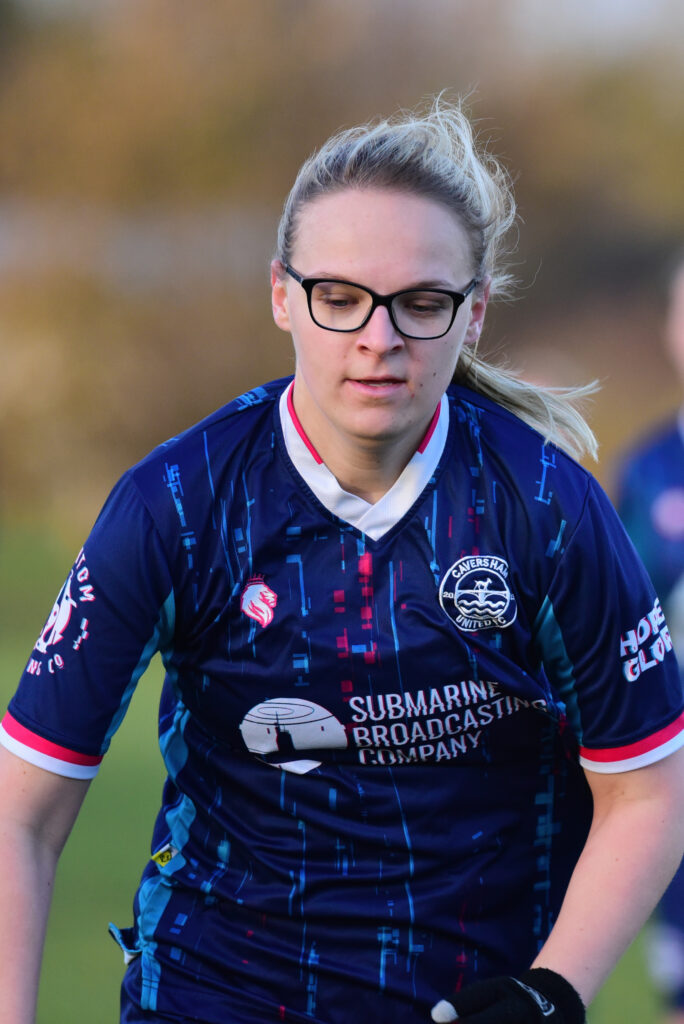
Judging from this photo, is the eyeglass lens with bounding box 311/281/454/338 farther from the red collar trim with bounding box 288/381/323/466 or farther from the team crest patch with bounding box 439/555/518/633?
the team crest patch with bounding box 439/555/518/633

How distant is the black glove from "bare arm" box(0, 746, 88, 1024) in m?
0.57

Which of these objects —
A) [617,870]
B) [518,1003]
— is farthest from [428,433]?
[518,1003]

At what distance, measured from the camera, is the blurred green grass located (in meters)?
3.61

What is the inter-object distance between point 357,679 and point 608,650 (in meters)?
0.37

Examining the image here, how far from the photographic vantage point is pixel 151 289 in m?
11.1

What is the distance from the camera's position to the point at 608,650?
6.13 feet

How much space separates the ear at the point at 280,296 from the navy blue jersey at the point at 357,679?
0.57 feet

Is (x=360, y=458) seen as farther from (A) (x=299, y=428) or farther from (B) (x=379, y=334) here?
(B) (x=379, y=334)

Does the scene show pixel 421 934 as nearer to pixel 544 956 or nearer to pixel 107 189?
pixel 544 956

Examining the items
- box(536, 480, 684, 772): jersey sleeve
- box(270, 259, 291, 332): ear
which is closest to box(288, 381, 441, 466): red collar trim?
box(270, 259, 291, 332): ear

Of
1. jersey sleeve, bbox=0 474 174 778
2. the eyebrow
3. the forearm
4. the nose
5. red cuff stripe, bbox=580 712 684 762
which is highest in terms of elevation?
the eyebrow

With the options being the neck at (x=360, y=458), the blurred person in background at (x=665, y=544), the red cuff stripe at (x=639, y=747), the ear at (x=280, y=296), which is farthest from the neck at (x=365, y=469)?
the blurred person in background at (x=665, y=544)

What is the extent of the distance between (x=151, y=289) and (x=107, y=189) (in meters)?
1.03

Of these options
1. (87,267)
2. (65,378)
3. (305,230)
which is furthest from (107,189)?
(305,230)
